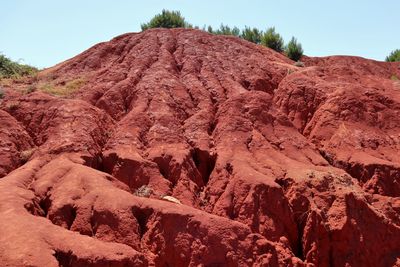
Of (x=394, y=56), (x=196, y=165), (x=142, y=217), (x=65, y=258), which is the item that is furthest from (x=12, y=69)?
(x=394, y=56)

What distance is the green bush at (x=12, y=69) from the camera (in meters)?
24.6

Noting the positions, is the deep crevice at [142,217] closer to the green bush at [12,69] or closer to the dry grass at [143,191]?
the dry grass at [143,191]

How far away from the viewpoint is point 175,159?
16328mm

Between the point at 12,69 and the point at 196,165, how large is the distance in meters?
12.8

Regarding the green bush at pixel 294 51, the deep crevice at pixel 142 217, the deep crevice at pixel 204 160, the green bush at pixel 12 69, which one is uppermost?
the green bush at pixel 294 51

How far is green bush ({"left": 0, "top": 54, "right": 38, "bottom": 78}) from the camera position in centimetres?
2461

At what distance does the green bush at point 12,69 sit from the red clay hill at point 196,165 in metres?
1.19

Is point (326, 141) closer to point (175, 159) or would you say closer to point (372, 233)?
point (372, 233)

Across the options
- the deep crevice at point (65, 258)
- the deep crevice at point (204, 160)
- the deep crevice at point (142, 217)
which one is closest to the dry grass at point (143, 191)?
the deep crevice at point (142, 217)

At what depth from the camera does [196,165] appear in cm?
1728

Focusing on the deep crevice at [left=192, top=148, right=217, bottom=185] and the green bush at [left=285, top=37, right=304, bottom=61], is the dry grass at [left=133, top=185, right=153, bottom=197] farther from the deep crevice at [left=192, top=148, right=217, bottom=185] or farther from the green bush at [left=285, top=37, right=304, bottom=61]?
the green bush at [left=285, top=37, right=304, bottom=61]

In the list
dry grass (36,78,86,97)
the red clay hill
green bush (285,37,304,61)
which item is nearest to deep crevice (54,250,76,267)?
the red clay hill

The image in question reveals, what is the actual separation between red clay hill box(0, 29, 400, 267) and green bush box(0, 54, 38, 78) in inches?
46.7

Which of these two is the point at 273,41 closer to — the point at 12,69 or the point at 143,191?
the point at 12,69
